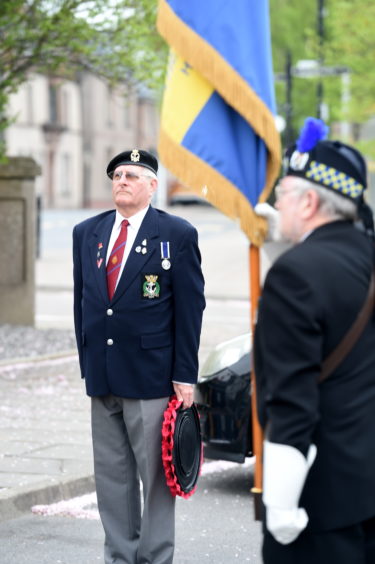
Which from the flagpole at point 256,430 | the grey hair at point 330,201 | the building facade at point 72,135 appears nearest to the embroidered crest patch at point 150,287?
the flagpole at point 256,430

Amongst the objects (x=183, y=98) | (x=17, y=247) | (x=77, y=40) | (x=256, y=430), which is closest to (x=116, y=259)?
(x=183, y=98)

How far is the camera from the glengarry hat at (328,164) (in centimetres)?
348

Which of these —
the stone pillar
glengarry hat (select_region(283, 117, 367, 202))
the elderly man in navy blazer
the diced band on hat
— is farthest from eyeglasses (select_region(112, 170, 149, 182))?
the stone pillar

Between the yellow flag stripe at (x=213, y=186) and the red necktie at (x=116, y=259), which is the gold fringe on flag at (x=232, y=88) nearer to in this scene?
the yellow flag stripe at (x=213, y=186)

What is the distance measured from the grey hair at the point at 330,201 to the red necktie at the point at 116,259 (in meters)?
2.04

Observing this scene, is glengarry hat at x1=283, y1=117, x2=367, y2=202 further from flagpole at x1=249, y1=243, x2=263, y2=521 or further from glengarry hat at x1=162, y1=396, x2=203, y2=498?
glengarry hat at x1=162, y1=396, x2=203, y2=498

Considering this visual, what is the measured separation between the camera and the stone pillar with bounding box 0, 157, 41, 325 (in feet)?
50.9

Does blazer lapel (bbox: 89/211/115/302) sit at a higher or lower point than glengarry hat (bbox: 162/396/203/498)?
higher

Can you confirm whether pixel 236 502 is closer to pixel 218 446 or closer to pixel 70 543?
pixel 218 446

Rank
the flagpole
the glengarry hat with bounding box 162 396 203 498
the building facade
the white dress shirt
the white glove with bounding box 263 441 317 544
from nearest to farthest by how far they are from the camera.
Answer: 1. the white glove with bounding box 263 441 317 544
2. the flagpole
3. the glengarry hat with bounding box 162 396 203 498
4. the white dress shirt
5. the building facade

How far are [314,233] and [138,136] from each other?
80891 mm

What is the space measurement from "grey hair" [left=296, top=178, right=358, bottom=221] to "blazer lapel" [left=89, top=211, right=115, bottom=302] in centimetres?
204

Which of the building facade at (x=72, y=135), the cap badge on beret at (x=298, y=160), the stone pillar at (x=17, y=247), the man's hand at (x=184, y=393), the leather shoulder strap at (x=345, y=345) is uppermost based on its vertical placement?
the cap badge on beret at (x=298, y=160)

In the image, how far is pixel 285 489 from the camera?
3314 millimetres
